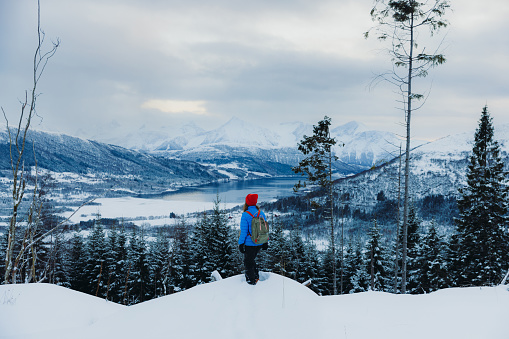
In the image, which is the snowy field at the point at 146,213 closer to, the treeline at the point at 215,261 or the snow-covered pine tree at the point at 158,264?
the treeline at the point at 215,261

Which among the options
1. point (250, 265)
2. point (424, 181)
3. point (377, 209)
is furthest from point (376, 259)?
point (424, 181)

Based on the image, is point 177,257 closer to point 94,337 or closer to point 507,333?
point 94,337

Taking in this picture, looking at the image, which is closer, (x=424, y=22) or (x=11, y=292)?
(x=11, y=292)

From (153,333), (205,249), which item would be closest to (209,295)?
(153,333)

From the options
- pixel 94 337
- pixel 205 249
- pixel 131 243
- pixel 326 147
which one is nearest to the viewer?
pixel 94 337

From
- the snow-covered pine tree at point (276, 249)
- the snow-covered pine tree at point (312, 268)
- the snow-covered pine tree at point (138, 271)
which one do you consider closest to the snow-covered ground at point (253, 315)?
the snow-covered pine tree at point (276, 249)

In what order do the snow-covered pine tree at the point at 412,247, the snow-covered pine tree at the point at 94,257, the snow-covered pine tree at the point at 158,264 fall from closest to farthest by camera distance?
the snow-covered pine tree at the point at 412,247
the snow-covered pine tree at the point at 158,264
the snow-covered pine tree at the point at 94,257

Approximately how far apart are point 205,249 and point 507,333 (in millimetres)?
20951

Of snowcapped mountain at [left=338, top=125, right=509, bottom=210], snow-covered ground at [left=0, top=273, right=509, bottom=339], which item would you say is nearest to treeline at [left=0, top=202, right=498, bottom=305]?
snow-covered ground at [left=0, top=273, right=509, bottom=339]

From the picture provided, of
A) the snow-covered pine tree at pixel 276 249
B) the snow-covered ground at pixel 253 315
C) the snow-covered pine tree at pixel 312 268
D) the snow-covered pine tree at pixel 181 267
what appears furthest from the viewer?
the snow-covered pine tree at pixel 312 268

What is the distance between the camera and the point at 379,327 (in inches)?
183

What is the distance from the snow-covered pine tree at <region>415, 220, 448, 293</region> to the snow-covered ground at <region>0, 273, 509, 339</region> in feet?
54.3

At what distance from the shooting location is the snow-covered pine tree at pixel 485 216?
17.0 meters

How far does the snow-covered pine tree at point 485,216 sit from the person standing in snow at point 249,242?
54.5ft
